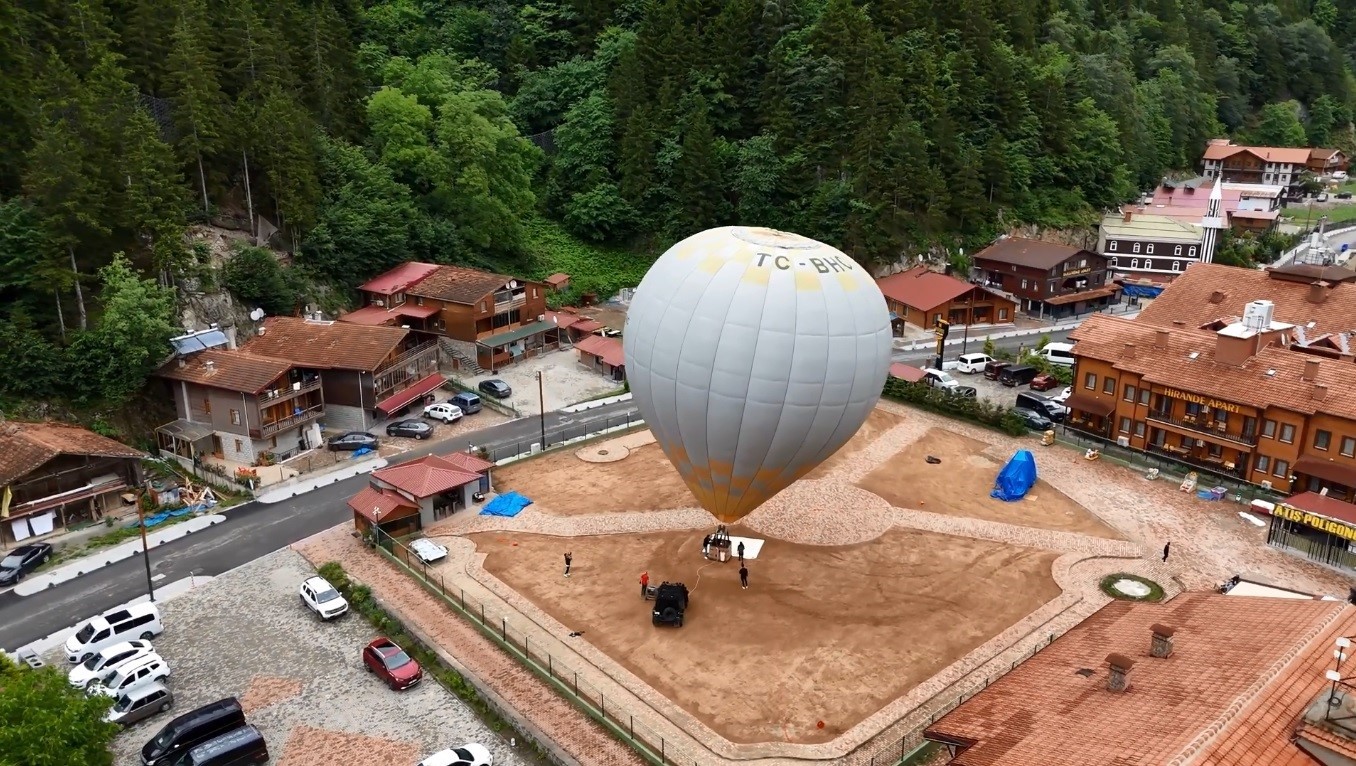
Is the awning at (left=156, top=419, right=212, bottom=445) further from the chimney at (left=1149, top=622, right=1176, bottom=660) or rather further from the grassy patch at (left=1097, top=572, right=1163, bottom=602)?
the chimney at (left=1149, top=622, right=1176, bottom=660)

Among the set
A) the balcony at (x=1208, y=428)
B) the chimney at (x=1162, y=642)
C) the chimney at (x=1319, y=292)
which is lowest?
the balcony at (x=1208, y=428)

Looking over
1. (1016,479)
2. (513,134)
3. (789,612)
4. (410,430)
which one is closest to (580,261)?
(513,134)

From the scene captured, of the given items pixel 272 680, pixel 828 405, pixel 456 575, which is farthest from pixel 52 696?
pixel 828 405

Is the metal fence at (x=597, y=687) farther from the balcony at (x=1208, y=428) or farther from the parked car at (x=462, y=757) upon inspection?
the balcony at (x=1208, y=428)

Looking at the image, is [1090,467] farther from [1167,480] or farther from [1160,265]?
[1160,265]

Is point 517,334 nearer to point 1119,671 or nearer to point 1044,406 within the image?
point 1044,406

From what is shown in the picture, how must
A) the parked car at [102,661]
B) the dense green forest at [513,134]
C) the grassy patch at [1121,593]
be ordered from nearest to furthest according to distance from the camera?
1. the parked car at [102,661]
2. the grassy patch at [1121,593]
3. the dense green forest at [513,134]

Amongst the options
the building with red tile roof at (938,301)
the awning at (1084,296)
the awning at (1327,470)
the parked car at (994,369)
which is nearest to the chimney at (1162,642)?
the awning at (1327,470)
